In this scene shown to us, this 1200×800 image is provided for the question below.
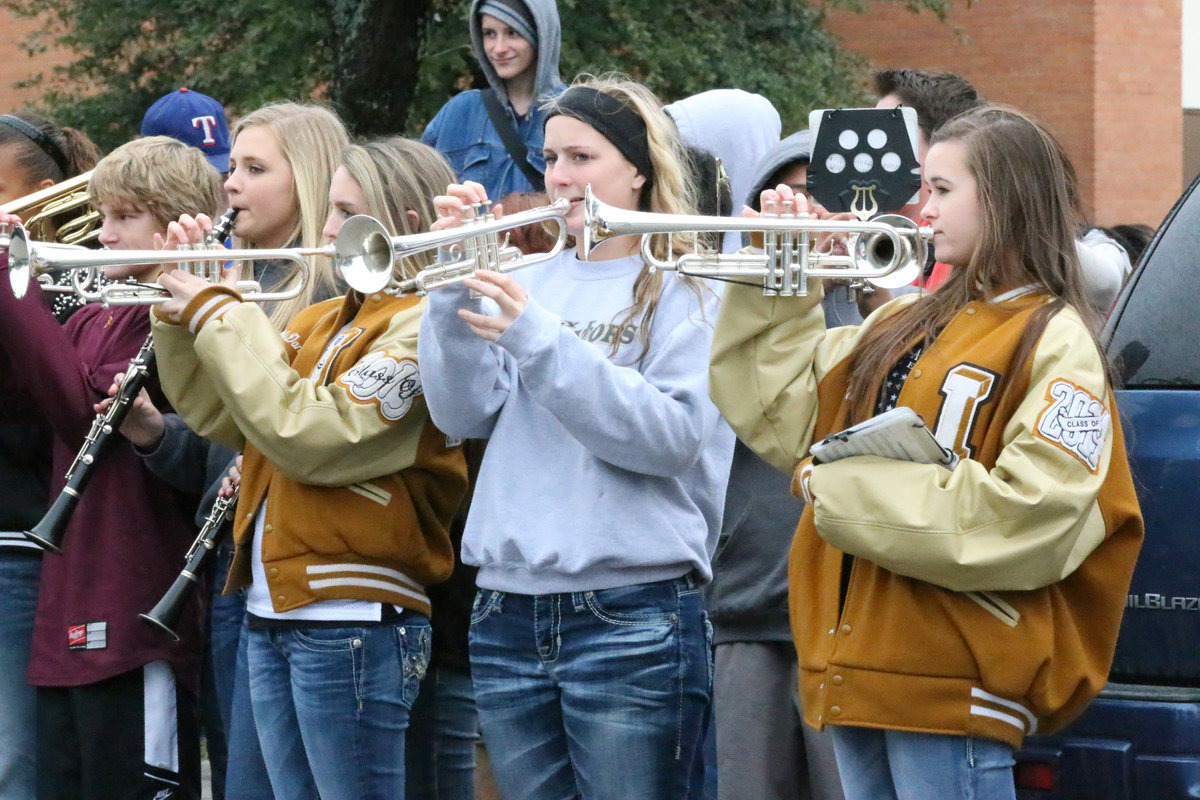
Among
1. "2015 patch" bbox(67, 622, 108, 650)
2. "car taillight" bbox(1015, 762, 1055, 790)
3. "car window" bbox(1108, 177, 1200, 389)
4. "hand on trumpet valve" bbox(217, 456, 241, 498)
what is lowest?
"car taillight" bbox(1015, 762, 1055, 790)

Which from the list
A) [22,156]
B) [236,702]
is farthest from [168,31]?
[236,702]

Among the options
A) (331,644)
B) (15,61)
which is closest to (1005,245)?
(331,644)

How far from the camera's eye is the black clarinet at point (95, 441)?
4043 mm

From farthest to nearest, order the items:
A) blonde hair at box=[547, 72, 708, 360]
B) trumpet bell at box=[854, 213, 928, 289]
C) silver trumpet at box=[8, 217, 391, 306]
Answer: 1. silver trumpet at box=[8, 217, 391, 306]
2. blonde hair at box=[547, 72, 708, 360]
3. trumpet bell at box=[854, 213, 928, 289]

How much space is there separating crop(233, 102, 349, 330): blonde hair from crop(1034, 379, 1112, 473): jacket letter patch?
195 cm

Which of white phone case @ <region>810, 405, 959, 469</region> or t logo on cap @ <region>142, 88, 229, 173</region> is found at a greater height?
t logo on cap @ <region>142, 88, 229, 173</region>

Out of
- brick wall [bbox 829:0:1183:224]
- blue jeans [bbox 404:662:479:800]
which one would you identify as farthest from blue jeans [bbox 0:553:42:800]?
brick wall [bbox 829:0:1183:224]

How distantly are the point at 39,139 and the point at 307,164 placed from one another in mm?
1432

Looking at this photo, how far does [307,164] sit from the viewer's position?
4180mm

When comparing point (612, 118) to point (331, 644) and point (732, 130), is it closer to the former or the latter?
point (732, 130)

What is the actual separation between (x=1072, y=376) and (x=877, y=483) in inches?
15.0

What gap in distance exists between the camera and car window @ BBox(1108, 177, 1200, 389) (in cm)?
327

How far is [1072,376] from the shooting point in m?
2.78

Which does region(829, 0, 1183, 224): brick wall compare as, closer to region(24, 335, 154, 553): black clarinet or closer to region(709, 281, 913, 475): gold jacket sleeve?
region(24, 335, 154, 553): black clarinet
